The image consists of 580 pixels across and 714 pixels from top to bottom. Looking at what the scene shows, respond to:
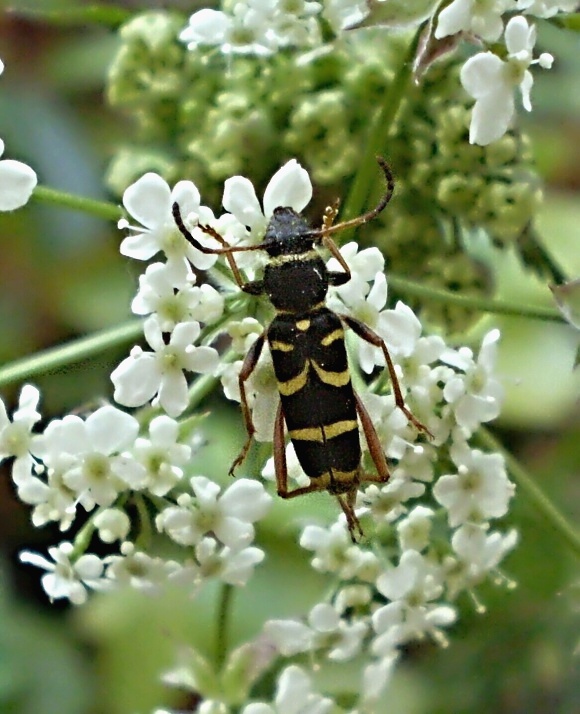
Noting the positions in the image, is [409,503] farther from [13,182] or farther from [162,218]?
[13,182]

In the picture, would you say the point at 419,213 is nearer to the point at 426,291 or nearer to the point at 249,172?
the point at 426,291

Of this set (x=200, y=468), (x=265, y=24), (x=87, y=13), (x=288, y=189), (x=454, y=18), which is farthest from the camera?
(x=200, y=468)

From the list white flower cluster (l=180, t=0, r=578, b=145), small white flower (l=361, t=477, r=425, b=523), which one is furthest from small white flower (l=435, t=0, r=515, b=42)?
small white flower (l=361, t=477, r=425, b=523)

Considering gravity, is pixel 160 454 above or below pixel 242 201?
below

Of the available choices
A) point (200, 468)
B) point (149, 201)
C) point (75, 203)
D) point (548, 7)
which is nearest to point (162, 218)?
point (149, 201)

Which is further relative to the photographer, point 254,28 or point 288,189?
point 254,28

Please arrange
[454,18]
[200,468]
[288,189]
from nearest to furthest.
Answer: [454,18]
[288,189]
[200,468]

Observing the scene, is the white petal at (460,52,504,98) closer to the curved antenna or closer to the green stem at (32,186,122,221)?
the curved antenna
